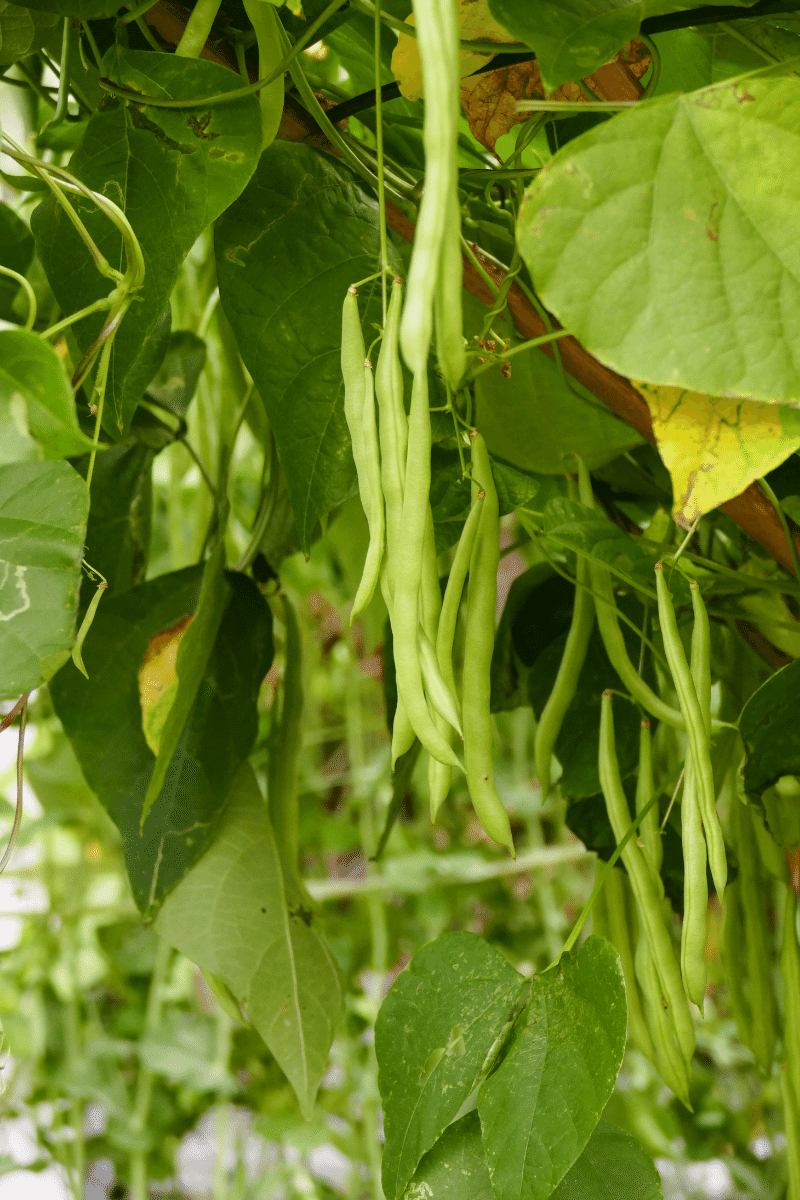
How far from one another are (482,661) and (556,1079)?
14cm

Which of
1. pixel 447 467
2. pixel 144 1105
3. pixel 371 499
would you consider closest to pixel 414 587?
pixel 371 499

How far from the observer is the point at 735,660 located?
0.54 metres

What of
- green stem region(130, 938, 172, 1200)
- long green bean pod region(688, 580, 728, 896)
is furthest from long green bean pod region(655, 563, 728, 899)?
green stem region(130, 938, 172, 1200)

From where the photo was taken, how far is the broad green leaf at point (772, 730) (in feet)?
1.22

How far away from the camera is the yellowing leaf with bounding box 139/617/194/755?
0.44 m

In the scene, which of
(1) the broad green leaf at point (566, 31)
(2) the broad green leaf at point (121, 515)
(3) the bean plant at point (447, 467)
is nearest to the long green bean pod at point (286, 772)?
(3) the bean plant at point (447, 467)

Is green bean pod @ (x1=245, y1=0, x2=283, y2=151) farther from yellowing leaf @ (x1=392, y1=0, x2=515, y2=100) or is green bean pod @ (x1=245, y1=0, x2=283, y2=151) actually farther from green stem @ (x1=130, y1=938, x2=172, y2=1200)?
green stem @ (x1=130, y1=938, x2=172, y2=1200)

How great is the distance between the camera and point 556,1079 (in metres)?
0.31

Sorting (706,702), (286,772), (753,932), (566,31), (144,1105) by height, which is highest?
(566,31)

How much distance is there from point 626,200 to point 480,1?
122 mm

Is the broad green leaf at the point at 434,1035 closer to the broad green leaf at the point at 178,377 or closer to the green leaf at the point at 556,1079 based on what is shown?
the green leaf at the point at 556,1079

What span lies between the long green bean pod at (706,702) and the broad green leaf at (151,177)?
0.21m

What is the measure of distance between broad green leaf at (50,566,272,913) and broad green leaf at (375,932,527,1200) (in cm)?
14

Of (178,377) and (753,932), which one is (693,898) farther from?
(178,377)
